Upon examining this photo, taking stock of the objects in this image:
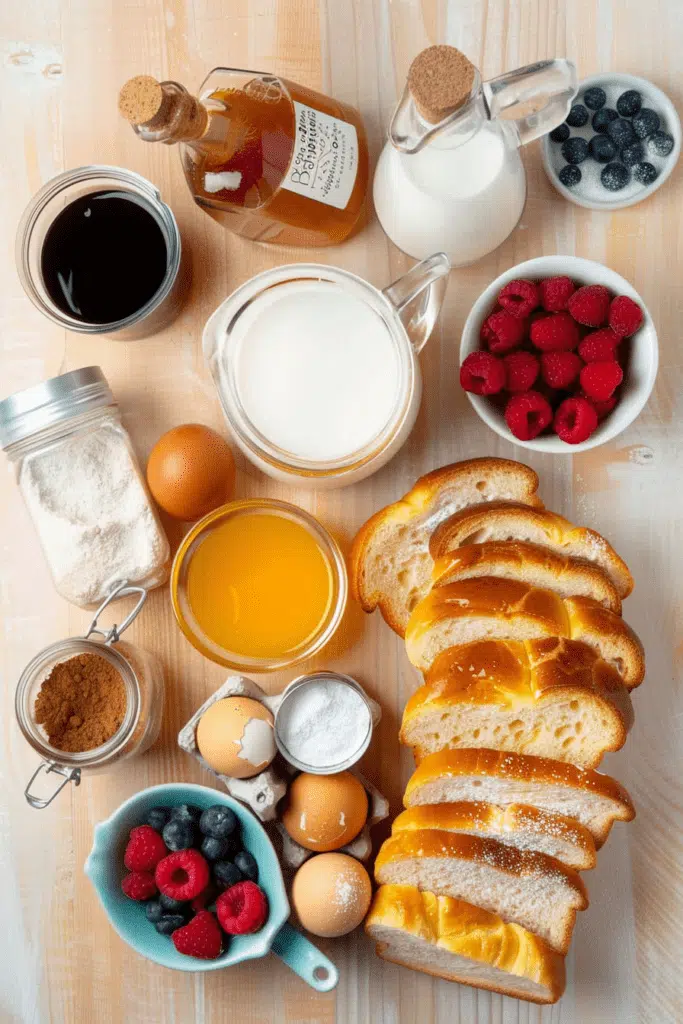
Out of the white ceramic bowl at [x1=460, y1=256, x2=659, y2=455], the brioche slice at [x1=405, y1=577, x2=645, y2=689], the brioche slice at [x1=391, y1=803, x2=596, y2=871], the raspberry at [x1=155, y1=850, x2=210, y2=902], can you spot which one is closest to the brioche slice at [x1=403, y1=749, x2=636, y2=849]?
the brioche slice at [x1=391, y1=803, x2=596, y2=871]

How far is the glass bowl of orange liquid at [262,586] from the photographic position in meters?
1.12

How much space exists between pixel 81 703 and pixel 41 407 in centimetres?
34

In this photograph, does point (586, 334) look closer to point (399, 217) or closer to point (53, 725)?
point (399, 217)

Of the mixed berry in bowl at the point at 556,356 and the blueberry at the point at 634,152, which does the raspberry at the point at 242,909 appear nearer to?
the mixed berry in bowl at the point at 556,356

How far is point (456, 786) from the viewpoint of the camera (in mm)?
1021

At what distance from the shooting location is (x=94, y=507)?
1.12m

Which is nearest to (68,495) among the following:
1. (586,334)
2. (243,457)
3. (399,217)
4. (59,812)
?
(243,457)

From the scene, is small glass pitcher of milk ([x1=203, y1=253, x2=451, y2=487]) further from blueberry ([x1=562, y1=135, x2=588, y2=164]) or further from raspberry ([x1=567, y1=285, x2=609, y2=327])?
blueberry ([x1=562, y1=135, x2=588, y2=164])

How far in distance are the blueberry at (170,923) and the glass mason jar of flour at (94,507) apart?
14.7 inches

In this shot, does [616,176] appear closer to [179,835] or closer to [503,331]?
[503,331]

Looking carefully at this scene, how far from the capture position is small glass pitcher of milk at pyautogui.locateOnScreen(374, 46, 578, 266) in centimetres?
86

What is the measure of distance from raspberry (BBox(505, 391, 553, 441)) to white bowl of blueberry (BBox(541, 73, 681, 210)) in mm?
288

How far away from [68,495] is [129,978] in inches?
23.9

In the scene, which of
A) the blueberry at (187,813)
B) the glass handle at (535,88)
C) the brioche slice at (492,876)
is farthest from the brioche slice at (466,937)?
the glass handle at (535,88)
